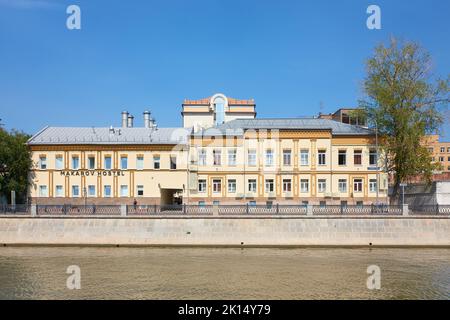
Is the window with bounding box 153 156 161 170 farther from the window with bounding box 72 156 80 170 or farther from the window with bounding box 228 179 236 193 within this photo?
the window with bounding box 72 156 80 170

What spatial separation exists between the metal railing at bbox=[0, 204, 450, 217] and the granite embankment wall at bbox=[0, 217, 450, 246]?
68 centimetres

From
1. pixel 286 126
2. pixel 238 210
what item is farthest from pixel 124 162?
pixel 238 210

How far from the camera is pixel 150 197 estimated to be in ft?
154

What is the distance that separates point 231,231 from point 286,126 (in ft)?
54.2

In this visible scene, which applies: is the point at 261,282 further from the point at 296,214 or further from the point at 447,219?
the point at 447,219

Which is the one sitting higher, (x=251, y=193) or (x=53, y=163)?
(x=53, y=163)

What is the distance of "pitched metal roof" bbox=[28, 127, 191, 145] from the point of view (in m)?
47.5

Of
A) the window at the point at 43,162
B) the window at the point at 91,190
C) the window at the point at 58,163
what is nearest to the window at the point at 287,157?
the window at the point at 91,190

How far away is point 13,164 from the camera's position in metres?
46.5

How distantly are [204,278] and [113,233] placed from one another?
13.8m

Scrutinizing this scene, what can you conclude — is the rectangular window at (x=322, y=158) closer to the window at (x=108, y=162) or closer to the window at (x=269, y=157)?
the window at (x=269, y=157)

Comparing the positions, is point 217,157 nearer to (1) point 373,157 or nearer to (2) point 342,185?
(2) point 342,185

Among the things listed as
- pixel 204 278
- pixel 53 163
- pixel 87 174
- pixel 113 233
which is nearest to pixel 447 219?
pixel 204 278
